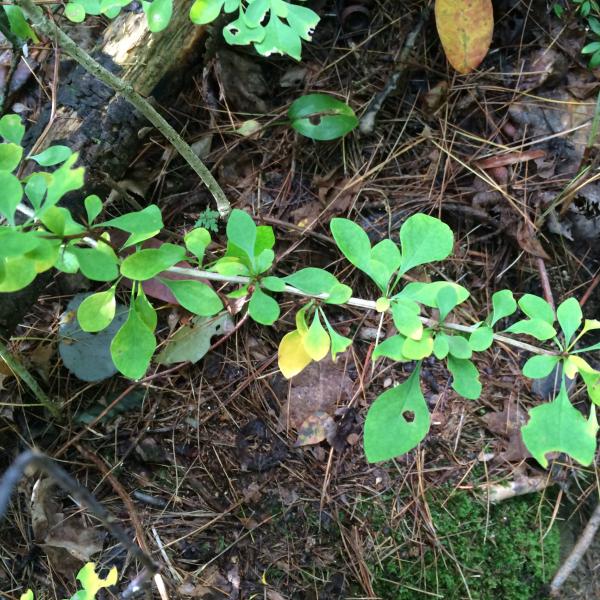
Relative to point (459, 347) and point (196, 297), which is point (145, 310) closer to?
point (196, 297)

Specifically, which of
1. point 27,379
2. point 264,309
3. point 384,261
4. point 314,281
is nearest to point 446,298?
point 384,261

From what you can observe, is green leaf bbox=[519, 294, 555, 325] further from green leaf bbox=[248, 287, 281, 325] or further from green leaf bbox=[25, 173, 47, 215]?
green leaf bbox=[25, 173, 47, 215]

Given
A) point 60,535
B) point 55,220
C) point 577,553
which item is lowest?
point 577,553

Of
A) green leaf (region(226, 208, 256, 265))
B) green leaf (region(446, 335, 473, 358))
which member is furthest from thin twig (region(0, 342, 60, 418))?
green leaf (region(446, 335, 473, 358))

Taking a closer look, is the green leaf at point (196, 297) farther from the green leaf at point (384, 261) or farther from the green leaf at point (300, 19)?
the green leaf at point (300, 19)

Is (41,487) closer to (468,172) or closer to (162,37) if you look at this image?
(162,37)
